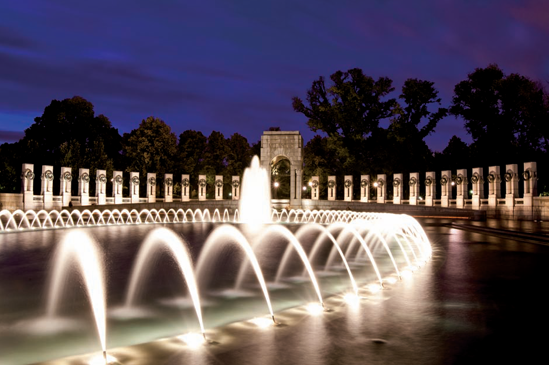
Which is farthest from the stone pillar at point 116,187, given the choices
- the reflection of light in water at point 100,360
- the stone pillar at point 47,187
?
the reflection of light in water at point 100,360

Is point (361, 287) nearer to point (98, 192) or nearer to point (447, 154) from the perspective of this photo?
point (98, 192)

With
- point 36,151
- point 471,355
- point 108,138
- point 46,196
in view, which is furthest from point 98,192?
point 471,355

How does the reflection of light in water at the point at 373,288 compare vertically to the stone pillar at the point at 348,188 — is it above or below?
below

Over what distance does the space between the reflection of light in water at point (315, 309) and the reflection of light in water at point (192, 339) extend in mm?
2188

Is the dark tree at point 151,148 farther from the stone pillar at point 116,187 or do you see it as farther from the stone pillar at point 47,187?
the stone pillar at point 47,187

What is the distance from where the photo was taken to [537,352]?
6020mm

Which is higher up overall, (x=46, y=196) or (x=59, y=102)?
(x=59, y=102)

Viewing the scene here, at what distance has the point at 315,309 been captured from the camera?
838cm

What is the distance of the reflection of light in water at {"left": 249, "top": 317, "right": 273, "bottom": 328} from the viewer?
7320 millimetres

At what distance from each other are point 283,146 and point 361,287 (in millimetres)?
42205

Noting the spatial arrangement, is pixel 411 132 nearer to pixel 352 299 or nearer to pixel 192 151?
pixel 192 151

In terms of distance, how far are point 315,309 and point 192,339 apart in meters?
2.59

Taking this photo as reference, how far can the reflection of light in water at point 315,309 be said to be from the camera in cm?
810

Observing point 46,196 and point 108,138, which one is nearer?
point 46,196
